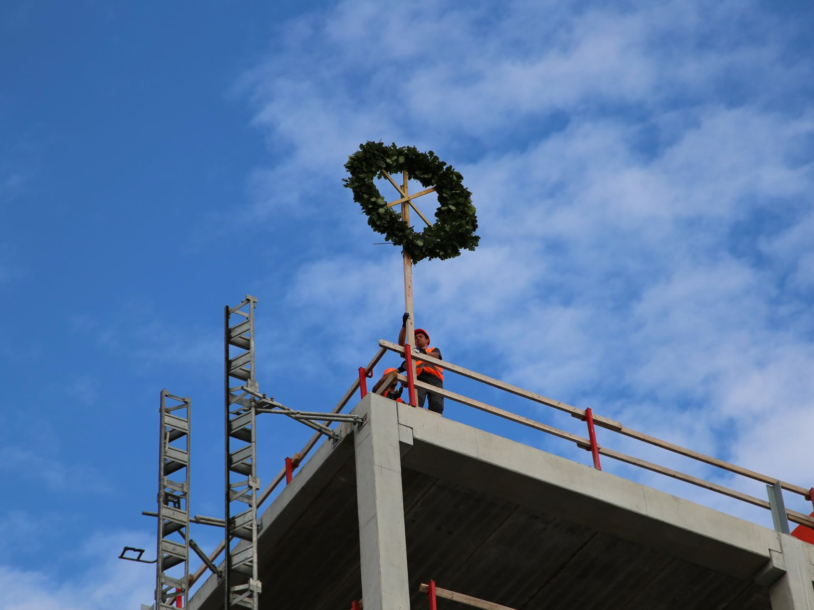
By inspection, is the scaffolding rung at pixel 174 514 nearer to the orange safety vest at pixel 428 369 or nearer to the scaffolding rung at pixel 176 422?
the scaffolding rung at pixel 176 422

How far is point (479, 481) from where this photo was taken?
1931 cm

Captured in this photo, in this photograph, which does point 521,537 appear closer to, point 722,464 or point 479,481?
point 479,481

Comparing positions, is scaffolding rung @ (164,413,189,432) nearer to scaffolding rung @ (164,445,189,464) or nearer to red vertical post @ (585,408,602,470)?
scaffolding rung @ (164,445,189,464)

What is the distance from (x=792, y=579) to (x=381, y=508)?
21.2 ft

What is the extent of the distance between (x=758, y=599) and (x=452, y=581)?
4498 mm

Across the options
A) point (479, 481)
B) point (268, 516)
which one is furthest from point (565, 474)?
point (268, 516)

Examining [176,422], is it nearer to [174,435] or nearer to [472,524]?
[174,435]

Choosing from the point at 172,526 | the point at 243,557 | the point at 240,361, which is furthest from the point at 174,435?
the point at 243,557

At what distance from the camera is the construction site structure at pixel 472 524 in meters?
18.6

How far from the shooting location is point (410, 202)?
74.9ft

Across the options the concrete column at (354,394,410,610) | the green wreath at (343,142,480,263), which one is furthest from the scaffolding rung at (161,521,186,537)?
the green wreath at (343,142,480,263)

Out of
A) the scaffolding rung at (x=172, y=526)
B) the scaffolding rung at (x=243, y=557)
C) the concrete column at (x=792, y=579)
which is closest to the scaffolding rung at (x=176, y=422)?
the scaffolding rung at (x=172, y=526)

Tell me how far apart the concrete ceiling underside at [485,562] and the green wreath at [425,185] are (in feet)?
14.0

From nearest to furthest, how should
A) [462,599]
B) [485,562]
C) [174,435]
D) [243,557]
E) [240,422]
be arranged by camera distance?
[462,599], [243,557], [240,422], [485,562], [174,435]
